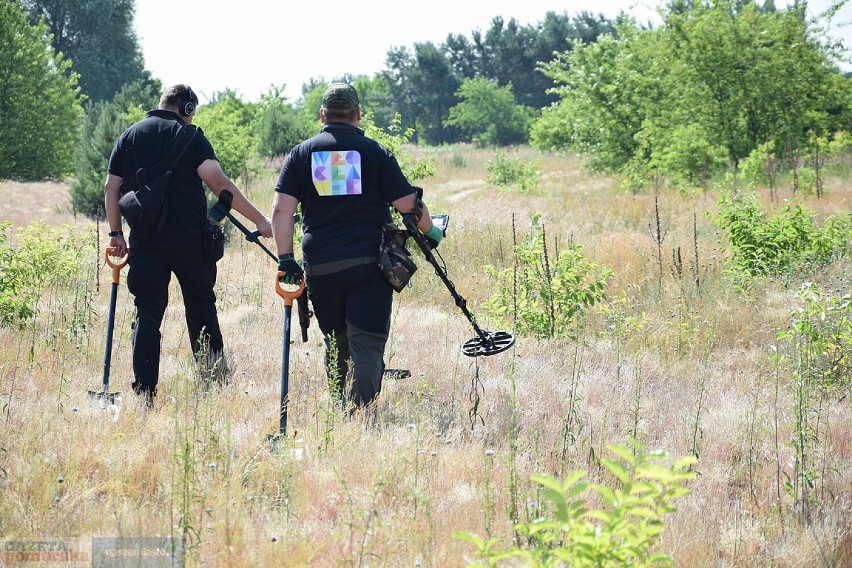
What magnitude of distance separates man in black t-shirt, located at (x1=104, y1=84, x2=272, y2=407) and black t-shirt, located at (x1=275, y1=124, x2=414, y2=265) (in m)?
0.46

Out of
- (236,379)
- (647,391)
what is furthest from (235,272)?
(647,391)

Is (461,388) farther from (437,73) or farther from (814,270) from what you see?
(437,73)

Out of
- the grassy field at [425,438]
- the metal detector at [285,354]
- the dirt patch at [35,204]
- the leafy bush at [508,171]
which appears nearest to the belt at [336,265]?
the metal detector at [285,354]

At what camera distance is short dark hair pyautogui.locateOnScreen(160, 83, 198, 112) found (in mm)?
4816

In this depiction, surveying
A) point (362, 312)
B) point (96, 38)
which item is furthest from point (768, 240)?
point (96, 38)

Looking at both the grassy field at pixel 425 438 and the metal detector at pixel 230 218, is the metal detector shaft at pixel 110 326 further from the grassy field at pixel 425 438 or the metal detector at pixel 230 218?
the metal detector at pixel 230 218

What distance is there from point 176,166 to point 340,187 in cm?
108

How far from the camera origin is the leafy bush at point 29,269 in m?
6.51

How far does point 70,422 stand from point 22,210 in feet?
57.2

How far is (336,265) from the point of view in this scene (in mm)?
4398

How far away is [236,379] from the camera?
533 centimetres

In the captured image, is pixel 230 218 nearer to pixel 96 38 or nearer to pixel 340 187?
pixel 340 187

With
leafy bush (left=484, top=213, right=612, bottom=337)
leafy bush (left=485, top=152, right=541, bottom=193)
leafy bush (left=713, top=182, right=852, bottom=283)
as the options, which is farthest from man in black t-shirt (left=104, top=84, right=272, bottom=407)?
leafy bush (left=485, top=152, right=541, bottom=193)

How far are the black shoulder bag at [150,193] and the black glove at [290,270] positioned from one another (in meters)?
0.82
